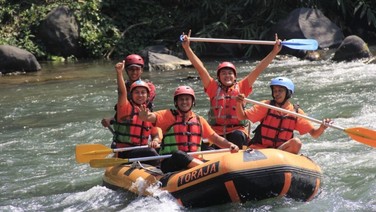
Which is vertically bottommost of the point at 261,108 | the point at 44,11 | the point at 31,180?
the point at 31,180

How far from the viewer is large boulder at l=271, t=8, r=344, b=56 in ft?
52.4

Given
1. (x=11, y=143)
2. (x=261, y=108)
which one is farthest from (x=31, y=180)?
(x=261, y=108)

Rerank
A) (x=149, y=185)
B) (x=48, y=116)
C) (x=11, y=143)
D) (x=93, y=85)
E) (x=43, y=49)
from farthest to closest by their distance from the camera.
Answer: (x=43, y=49) < (x=93, y=85) < (x=48, y=116) < (x=11, y=143) < (x=149, y=185)

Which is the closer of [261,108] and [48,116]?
[261,108]

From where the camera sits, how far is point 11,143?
921 cm

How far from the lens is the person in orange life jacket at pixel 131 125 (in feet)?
22.2

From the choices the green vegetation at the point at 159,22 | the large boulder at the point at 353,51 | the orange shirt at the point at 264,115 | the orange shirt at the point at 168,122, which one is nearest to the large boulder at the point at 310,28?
the green vegetation at the point at 159,22

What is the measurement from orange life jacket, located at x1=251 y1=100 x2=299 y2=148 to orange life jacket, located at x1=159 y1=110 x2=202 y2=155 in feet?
2.14

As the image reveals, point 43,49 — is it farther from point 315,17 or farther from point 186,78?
point 315,17

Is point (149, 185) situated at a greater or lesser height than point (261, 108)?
lesser

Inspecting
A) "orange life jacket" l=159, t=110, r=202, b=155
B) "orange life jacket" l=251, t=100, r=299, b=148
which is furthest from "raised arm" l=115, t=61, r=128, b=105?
"orange life jacket" l=251, t=100, r=299, b=148

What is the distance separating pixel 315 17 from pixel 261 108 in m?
10.4

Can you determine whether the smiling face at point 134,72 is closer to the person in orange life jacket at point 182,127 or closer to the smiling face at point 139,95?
the smiling face at point 139,95

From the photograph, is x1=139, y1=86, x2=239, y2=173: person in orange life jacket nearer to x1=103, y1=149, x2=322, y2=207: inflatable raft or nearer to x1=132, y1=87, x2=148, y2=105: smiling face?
x1=132, y1=87, x2=148, y2=105: smiling face
